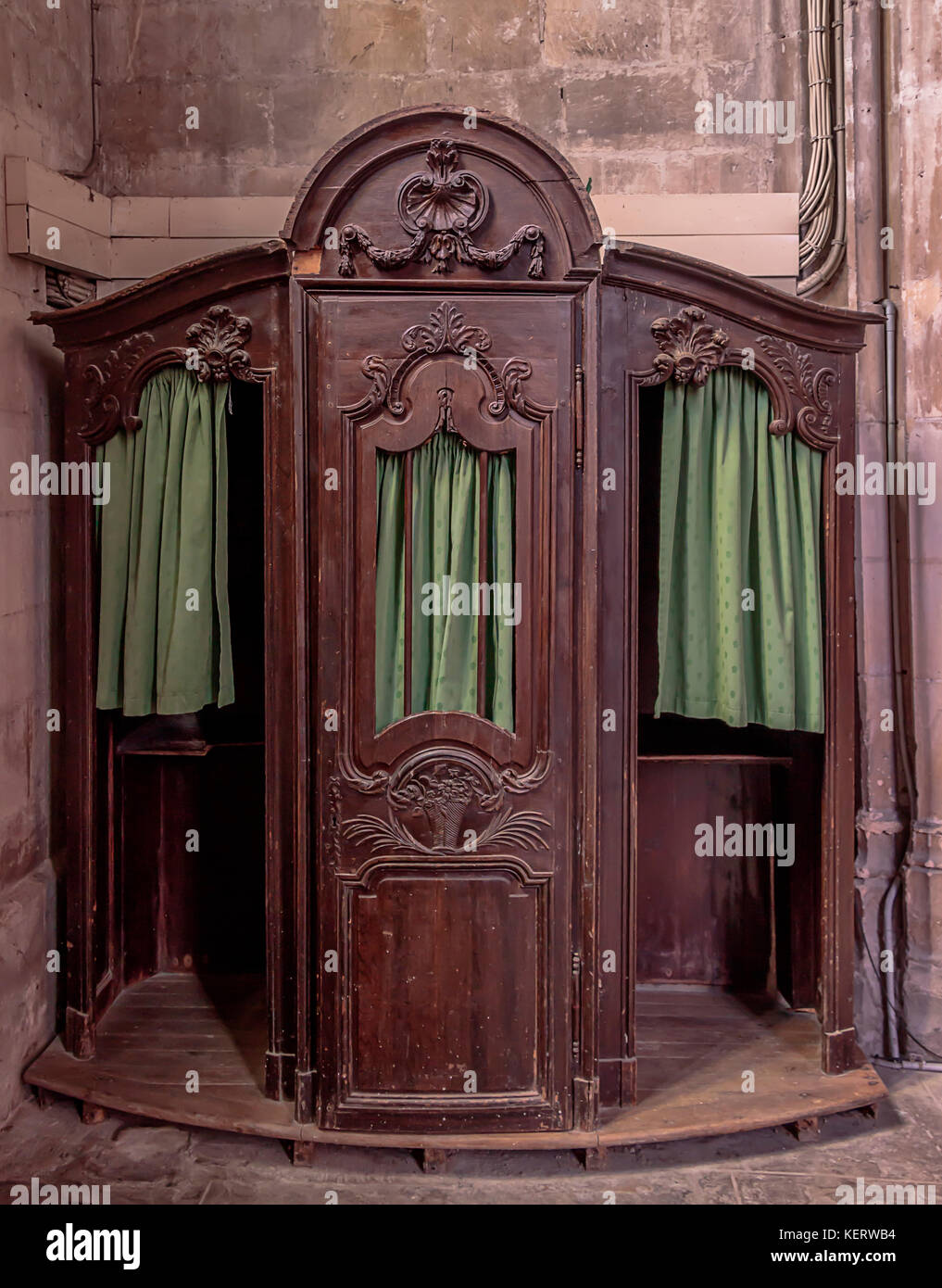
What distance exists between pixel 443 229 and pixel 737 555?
1.29 m

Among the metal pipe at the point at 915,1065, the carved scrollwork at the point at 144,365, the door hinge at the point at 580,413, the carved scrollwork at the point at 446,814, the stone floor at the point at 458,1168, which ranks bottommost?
the stone floor at the point at 458,1168

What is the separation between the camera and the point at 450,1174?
2994mm

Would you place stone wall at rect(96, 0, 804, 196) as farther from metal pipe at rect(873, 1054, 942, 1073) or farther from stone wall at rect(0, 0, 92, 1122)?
metal pipe at rect(873, 1054, 942, 1073)

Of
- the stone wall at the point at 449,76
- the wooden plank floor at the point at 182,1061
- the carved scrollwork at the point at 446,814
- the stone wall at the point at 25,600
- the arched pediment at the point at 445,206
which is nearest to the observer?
the arched pediment at the point at 445,206

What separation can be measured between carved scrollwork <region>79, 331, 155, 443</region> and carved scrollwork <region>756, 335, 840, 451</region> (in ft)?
6.23

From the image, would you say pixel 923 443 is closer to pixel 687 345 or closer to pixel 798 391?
pixel 798 391

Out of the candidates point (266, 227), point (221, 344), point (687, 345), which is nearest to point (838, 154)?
point (687, 345)

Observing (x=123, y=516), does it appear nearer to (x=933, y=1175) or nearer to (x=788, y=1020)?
(x=788, y=1020)

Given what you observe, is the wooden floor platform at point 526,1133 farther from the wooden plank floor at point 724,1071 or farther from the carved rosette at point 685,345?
the carved rosette at point 685,345

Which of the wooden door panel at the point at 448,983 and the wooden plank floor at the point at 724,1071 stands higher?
the wooden door panel at the point at 448,983

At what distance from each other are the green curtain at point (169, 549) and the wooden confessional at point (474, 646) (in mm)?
74

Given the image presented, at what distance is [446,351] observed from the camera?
114 inches

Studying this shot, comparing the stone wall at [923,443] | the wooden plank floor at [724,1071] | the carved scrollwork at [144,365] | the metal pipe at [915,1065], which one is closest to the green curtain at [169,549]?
the carved scrollwork at [144,365]

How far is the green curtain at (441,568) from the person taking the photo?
2.95 meters
